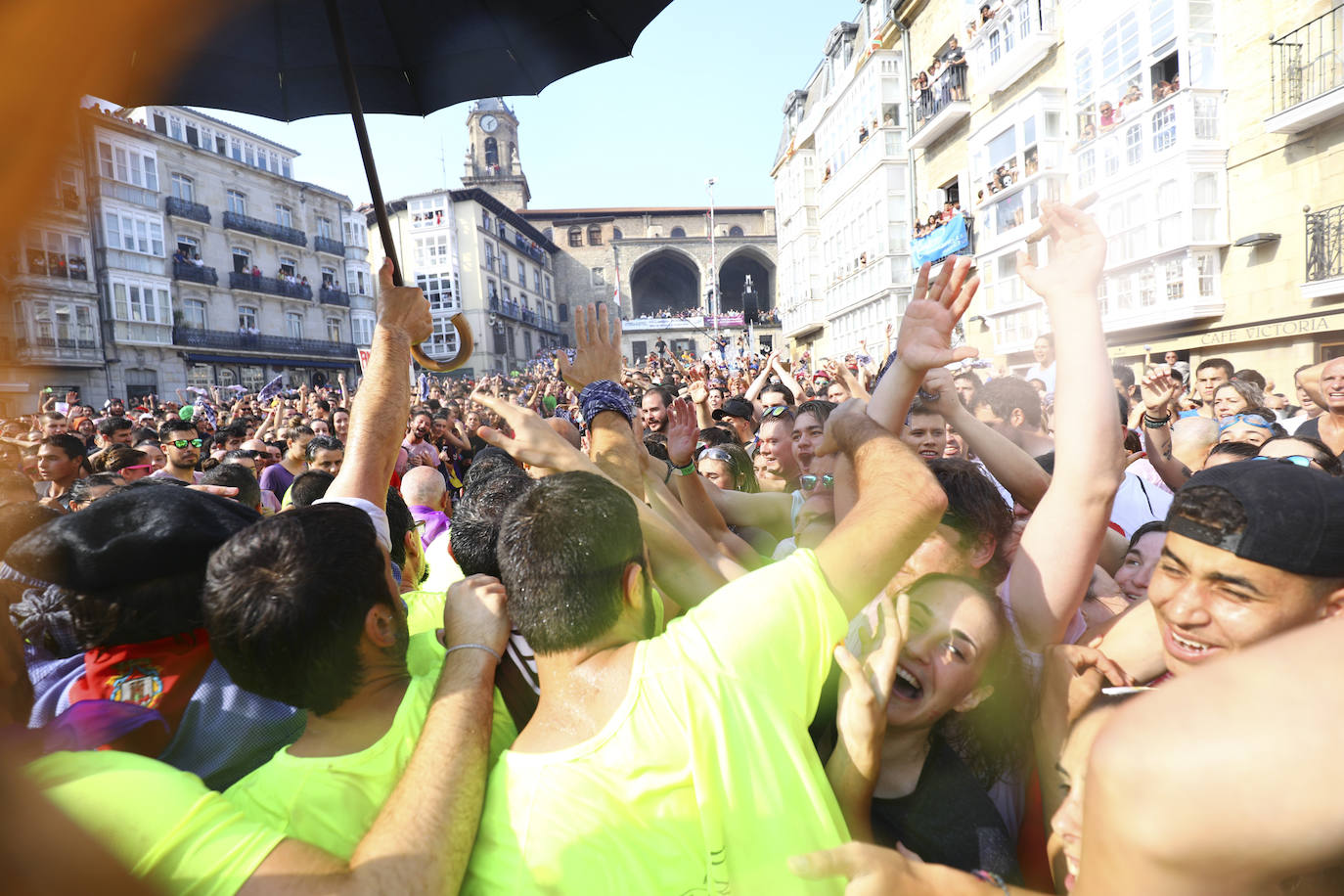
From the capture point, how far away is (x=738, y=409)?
7066mm

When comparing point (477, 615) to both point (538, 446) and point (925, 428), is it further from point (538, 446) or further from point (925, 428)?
point (925, 428)

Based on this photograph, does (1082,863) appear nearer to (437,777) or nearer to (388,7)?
(437,777)

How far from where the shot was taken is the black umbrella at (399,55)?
2.46 metres

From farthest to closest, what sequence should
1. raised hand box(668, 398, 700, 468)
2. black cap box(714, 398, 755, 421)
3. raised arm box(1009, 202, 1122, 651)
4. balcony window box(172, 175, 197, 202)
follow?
1. balcony window box(172, 175, 197, 202)
2. black cap box(714, 398, 755, 421)
3. raised hand box(668, 398, 700, 468)
4. raised arm box(1009, 202, 1122, 651)

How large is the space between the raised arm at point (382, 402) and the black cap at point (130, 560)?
458mm

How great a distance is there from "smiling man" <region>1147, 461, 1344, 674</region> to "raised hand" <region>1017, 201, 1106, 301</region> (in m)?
0.65

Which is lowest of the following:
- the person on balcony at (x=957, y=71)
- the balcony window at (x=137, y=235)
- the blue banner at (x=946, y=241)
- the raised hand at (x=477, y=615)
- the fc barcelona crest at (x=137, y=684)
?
the fc barcelona crest at (x=137, y=684)

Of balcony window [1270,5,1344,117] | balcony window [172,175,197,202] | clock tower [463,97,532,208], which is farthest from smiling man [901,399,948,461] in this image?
clock tower [463,97,532,208]

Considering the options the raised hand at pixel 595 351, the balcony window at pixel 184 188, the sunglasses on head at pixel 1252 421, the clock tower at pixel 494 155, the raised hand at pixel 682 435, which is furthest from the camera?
the clock tower at pixel 494 155

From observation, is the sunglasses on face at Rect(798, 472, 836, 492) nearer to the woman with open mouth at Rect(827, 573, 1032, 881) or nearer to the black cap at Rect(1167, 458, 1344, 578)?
the woman with open mouth at Rect(827, 573, 1032, 881)

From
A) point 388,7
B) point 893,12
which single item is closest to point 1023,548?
point 388,7

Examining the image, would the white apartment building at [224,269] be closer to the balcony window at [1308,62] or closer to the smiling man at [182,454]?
the smiling man at [182,454]

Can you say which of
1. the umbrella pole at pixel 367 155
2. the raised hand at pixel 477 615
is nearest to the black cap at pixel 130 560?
the raised hand at pixel 477 615

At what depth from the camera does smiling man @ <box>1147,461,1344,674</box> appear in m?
1.51
